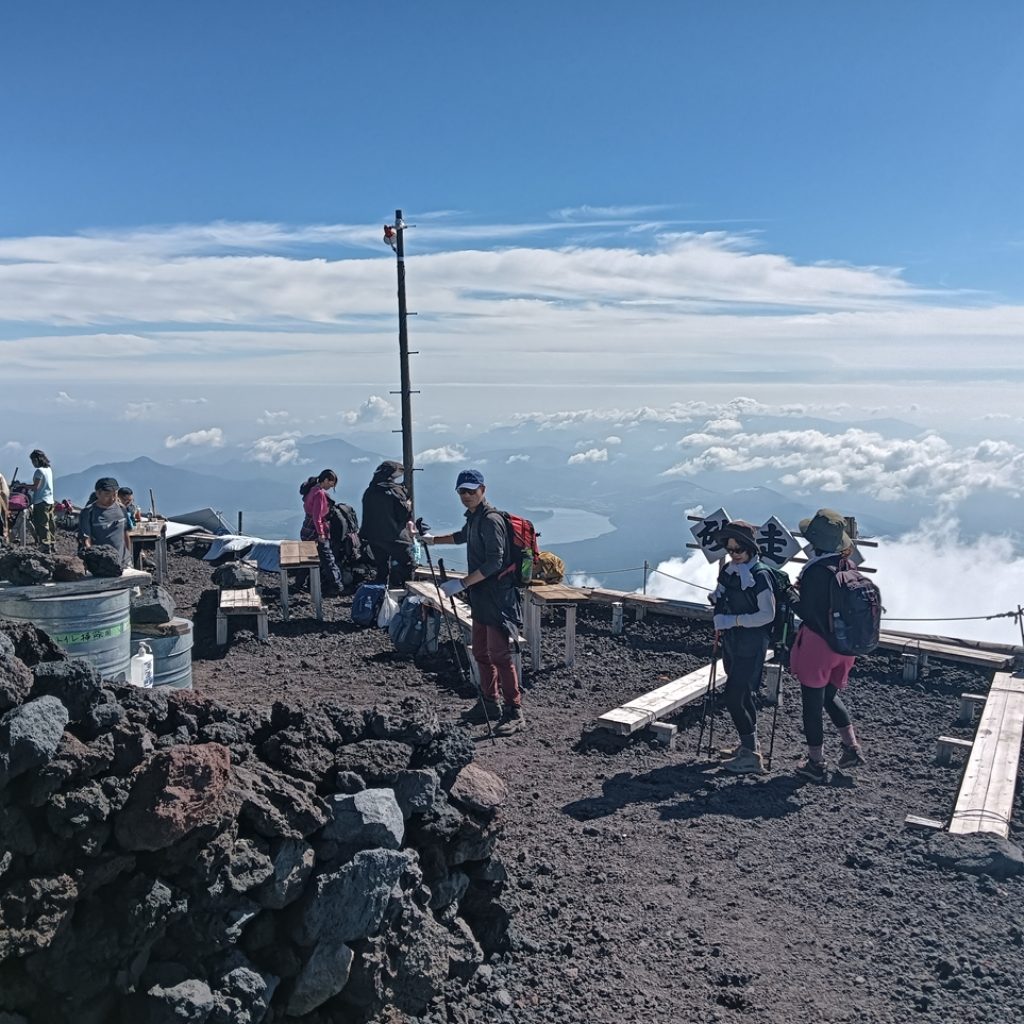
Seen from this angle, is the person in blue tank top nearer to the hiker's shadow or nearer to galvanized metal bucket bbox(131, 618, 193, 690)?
galvanized metal bucket bbox(131, 618, 193, 690)

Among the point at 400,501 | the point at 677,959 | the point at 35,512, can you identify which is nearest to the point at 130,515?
the point at 35,512

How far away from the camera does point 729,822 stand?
A: 7.44 metres

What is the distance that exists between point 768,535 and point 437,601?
13.6 feet

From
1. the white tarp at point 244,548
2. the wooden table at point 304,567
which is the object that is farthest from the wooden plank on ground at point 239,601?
the white tarp at point 244,548

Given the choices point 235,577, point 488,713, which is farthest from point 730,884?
point 235,577

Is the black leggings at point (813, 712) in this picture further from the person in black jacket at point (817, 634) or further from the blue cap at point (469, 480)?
the blue cap at point (469, 480)

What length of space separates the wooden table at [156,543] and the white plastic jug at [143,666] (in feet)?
28.1

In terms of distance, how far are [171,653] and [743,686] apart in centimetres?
522

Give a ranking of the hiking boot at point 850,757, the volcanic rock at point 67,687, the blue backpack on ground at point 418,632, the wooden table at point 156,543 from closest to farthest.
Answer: the volcanic rock at point 67,687 → the hiking boot at point 850,757 → the blue backpack on ground at point 418,632 → the wooden table at point 156,543

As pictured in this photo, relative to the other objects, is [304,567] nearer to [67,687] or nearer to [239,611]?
[239,611]

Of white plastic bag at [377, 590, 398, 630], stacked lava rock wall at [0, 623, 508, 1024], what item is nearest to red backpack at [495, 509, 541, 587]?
white plastic bag at [377, 590, 398, 630]

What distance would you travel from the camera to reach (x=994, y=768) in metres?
8.22

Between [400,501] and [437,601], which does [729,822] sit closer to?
[437,601]

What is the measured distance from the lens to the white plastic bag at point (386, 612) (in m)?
13.4
